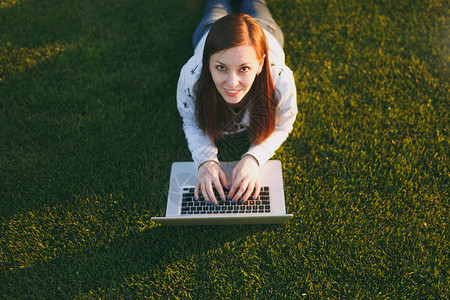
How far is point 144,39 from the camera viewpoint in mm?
3893

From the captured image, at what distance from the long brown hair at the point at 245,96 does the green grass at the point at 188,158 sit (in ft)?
2.15

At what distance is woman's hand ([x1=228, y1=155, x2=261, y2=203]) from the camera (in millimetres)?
2455

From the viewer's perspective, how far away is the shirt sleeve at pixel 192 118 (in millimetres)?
2371

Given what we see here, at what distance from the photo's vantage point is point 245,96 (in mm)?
2414

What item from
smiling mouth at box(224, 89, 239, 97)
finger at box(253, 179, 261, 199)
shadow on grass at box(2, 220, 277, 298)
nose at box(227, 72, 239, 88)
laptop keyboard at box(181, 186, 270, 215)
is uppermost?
nose at box(227, 72, 239, 88)

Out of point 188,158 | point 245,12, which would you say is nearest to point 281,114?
point 188,158

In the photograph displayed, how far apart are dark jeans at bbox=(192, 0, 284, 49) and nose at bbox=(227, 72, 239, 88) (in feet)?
3.95

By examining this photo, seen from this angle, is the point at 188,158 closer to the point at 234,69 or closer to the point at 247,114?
the point at 247,114

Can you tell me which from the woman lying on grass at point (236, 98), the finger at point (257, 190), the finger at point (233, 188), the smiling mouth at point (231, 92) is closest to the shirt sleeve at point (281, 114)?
the woman lying on grass at point (236, 98)

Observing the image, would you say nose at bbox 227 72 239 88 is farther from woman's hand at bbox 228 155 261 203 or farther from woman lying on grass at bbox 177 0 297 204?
woman's hand at bbox 228 155 261 203

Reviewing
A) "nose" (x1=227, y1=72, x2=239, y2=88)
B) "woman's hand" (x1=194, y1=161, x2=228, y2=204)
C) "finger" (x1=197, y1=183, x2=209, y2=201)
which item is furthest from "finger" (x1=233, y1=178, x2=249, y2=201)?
"nose" (x1=227, y1=72, x2=239, y2=88)

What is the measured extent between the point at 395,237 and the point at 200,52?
233 centimetres

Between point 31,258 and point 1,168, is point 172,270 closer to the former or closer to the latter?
point 31,258

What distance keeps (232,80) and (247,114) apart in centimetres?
70
